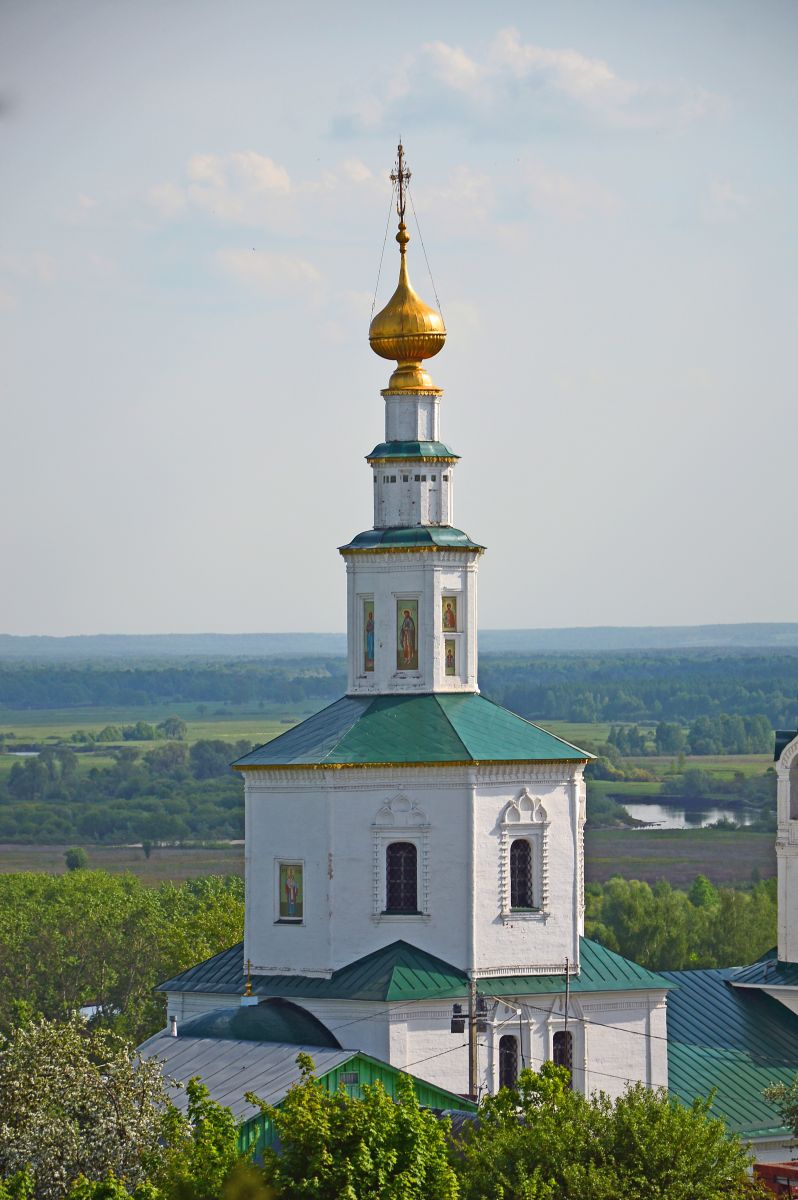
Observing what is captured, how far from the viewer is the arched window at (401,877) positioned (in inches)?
1326

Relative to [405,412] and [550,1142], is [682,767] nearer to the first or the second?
[405,412]

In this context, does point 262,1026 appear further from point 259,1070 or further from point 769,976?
point 769,976

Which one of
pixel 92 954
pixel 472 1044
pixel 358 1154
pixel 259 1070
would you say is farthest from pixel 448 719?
pixel 92 954

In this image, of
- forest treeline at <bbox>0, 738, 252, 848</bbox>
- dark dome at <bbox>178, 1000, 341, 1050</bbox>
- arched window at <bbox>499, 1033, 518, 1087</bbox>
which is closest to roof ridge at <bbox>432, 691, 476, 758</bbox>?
arched window at <bbox>499, 1033, 518, 1087</bbox>

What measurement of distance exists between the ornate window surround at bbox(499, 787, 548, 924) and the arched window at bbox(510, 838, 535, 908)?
56 millimetres

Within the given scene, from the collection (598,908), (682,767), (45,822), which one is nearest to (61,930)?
(598,908)

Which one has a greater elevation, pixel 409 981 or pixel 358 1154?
pixel 409 981

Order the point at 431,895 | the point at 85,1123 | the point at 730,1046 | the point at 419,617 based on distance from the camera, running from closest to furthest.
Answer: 1. the point at 85,1123
2. the point at 431,895
3. the point at 419,617
4. the point at 730,1046

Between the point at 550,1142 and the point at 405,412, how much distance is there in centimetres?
1256

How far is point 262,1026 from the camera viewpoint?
32.2 metres

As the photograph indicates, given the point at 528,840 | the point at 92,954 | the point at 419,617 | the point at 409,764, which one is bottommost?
the point at 92,954

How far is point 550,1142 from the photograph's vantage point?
25.6 metres

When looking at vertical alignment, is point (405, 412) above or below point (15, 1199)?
above

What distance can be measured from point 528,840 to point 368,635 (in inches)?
126
